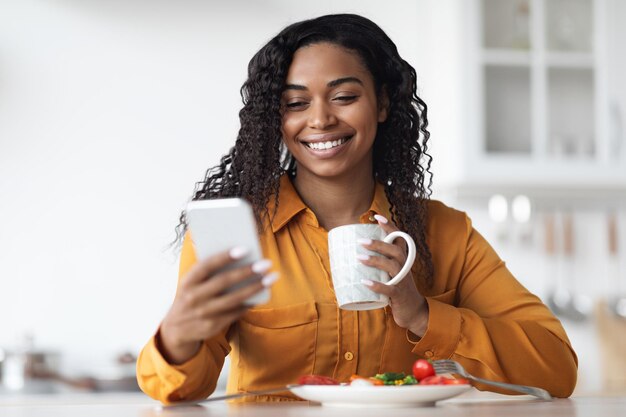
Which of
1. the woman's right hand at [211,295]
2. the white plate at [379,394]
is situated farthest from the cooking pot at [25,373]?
the white plate at [379,394]

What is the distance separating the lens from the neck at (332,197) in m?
1.76

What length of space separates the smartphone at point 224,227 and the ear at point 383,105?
759 mm

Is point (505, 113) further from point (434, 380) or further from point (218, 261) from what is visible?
point (218, 261)

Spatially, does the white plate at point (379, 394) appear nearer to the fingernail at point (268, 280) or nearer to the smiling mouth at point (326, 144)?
the fingernail at point (268, 280)

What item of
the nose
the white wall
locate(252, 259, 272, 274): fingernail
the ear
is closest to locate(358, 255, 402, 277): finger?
locate(252, 259, 272, 274): fingernail

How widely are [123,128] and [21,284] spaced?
621mm

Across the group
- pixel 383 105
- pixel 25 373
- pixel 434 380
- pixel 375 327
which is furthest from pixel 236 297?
pixel 25 373

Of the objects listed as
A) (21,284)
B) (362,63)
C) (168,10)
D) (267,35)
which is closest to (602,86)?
(267,35)

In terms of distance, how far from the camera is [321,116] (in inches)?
63.9

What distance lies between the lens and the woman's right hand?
111 centimetres

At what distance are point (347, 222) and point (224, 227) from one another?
70 centimetres

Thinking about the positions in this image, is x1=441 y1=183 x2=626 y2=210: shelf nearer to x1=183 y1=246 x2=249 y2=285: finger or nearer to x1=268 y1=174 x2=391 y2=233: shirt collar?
x1=268 y1=174 x2=391 y2=233: shirt collar

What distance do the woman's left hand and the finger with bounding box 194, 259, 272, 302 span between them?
0.76ft

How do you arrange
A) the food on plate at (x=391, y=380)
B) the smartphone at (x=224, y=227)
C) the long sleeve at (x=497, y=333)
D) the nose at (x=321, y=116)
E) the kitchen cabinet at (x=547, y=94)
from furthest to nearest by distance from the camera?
the kitchen cabinet at (x=547, y=94) → the nose at (x=321, y=116) → the long sleeve at (x=497, y=333) → the food on plate at (x=391, y=380) → the smartphone at (x=224, y=227)
